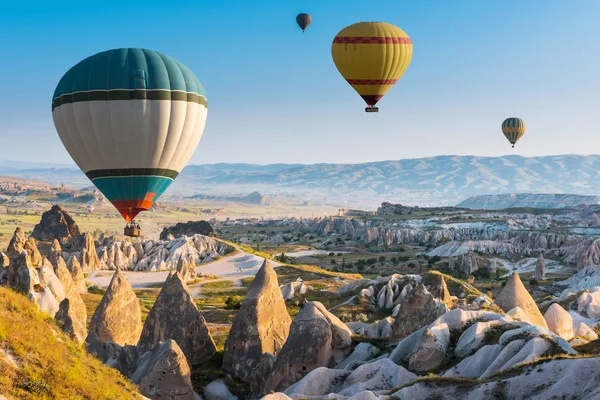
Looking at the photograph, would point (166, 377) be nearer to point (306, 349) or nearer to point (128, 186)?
point (306, 349)

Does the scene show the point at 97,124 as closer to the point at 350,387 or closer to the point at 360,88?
the point at 350,387

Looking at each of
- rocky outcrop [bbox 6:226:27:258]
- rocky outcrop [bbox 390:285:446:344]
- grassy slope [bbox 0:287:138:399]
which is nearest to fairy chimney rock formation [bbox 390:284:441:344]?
rocky outcrop [bbox 390:285:446:344]

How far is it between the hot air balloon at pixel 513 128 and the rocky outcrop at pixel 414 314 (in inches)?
3536

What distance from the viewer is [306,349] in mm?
29047

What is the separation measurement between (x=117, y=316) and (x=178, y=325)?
148 inches

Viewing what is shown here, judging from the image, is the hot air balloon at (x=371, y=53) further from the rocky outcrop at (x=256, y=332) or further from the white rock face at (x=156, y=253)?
the white rock face at (x=156, y=253)

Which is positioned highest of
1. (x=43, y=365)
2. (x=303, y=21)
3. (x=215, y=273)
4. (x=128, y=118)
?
(x=303, y=21)

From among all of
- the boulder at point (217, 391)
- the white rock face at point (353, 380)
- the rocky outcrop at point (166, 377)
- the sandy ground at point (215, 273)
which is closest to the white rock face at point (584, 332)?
the white rock face at point (353, 380)

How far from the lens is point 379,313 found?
175 feet

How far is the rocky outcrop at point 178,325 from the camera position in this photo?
32.0 metres

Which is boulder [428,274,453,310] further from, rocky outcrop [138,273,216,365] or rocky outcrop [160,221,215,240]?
rocky outcrop [160,221,215,240]

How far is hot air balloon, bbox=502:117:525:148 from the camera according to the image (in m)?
117

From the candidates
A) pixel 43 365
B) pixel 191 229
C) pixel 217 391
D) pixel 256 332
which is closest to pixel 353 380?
pixel 256 332

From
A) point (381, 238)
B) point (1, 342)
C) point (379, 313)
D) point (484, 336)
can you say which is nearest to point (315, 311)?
point (484, 336)
